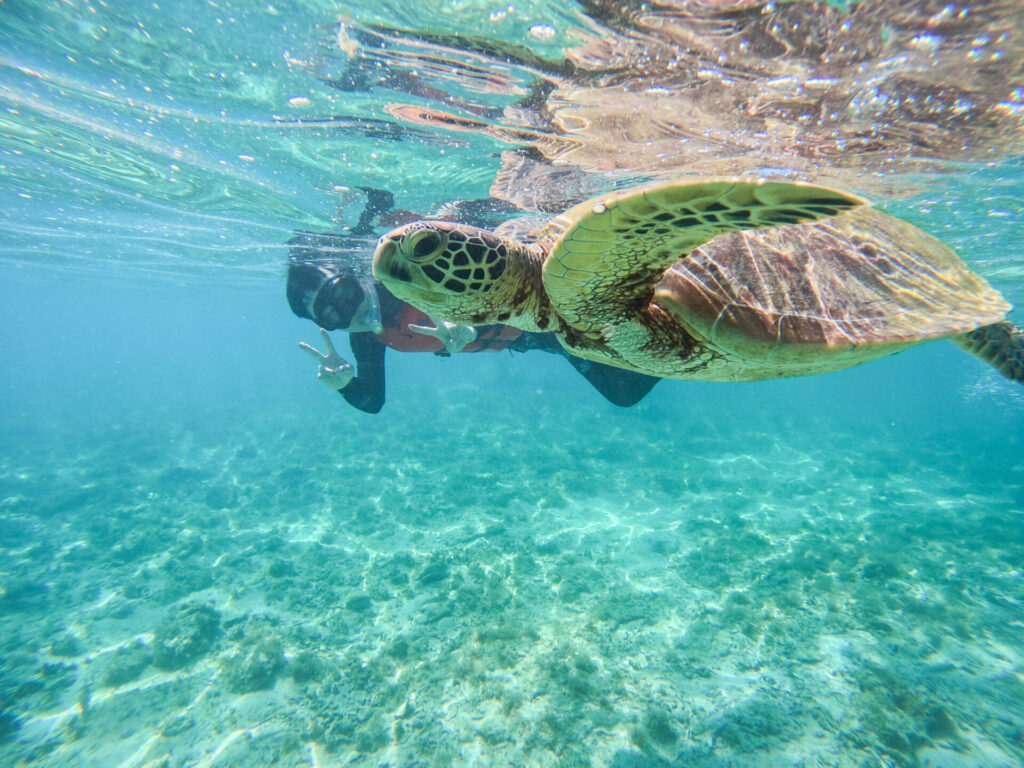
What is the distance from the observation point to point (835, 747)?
4.34 metres

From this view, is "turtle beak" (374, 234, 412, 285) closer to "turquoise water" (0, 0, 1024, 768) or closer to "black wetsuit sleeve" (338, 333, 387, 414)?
"turquoise water" (0, 0, 1024, 768)

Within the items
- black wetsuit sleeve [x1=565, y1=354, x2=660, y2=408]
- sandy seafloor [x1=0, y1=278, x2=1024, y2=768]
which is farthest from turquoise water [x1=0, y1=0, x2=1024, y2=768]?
black wetsuit sleeve [x1=565, y1=354, x2=660, y2=408]

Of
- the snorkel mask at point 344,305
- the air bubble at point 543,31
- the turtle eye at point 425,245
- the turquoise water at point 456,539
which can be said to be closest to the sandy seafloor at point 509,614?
the turquoise water at point 456,539

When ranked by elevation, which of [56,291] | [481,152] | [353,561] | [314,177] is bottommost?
[56,291]

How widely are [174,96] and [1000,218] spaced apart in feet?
52.3

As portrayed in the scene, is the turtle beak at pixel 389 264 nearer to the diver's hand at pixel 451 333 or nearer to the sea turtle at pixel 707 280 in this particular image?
the sea turtle at pixel 707 280

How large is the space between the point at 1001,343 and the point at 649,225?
5264mm

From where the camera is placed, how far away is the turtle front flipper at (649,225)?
1532 millimetres

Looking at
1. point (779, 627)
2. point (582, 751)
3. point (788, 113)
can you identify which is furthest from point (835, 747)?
point (788, 113)

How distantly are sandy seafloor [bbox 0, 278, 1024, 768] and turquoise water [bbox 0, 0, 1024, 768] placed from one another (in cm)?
4

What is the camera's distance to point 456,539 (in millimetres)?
8680

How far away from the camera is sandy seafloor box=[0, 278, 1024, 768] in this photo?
15.3 feet

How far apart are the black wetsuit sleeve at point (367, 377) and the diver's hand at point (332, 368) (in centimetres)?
A: 40

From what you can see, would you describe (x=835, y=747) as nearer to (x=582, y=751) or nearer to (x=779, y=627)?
(x=779, y=627)
